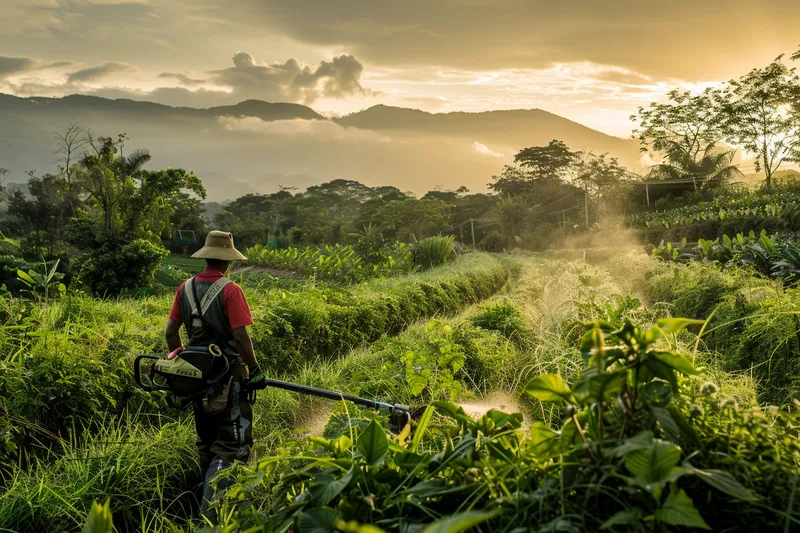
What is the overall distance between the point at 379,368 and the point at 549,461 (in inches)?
172

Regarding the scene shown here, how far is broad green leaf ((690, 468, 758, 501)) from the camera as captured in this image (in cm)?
72

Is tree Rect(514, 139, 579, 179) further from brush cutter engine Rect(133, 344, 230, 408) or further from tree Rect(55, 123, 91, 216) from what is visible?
brush cutter engine Rect(133, 344, 230, 408)

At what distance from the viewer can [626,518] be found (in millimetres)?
739

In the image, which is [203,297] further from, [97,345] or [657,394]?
[657,394]

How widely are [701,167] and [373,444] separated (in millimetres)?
39705

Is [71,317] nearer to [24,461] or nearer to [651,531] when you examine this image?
[24,461]

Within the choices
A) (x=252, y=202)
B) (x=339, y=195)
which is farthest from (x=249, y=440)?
(x=339, y=195)

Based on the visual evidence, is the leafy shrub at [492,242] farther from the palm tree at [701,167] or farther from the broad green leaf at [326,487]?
the broad green leaf at [326,487]

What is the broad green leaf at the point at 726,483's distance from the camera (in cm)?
72

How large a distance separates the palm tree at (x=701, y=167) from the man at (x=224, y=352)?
32105 millimetres

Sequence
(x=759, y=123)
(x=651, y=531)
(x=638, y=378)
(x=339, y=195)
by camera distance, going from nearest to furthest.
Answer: (x=651, y=531) → (x=638, y=378) → (x=759, y=123) → (x=339, y=195)

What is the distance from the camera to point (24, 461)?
3.71 m

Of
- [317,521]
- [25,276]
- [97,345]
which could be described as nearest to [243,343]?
[97,345]

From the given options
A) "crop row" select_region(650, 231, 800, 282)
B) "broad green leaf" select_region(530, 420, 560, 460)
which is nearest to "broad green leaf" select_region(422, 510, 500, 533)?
"broad green leaf" select_region(530, 420, 560, 460)
